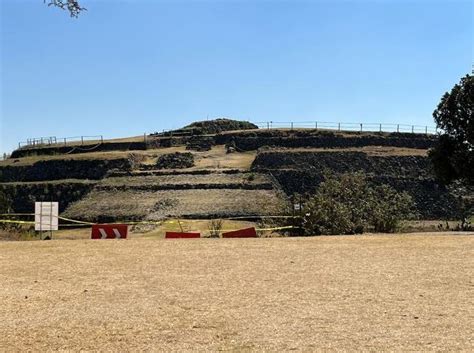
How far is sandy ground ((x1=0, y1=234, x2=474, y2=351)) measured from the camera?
6.12m

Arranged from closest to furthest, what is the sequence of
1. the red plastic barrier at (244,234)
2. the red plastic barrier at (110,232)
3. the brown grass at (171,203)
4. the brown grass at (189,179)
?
the red plastic barrier at (110,232) → the red plastic barrier at (244,234) → the brown grass at (171,203) → the brown grass at (189,179)

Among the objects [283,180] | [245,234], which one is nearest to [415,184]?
[283,180]

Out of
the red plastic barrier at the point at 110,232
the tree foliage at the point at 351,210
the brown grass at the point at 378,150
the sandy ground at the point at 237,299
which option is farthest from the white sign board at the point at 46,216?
the brown grass at the point at 378,150

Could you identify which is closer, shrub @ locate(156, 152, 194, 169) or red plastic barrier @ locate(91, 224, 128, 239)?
red plastic barrier @ locate(91, 224, 128, 239)

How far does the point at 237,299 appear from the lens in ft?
26.5

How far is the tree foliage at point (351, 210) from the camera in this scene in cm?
2075

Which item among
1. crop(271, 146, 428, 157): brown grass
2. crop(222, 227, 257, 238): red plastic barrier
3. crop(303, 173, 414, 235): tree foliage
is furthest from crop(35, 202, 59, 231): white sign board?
crop(271, 146, 428, 157): brown grass

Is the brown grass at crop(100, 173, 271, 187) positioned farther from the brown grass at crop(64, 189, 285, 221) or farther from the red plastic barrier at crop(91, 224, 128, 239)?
the red plastic barrier at crop(91, 224, 128, 239)

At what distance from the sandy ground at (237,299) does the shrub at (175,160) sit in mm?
31547

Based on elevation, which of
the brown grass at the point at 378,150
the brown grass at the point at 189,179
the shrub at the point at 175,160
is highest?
the brown grass at the point at 378,150

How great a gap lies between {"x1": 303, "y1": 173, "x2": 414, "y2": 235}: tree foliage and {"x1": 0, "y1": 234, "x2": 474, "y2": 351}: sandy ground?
688 cm

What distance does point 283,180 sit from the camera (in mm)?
40625

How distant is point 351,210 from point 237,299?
14.9 m

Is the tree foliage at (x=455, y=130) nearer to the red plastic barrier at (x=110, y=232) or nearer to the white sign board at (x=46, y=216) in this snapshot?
the red plastic barrier at (x=110, y=232)
